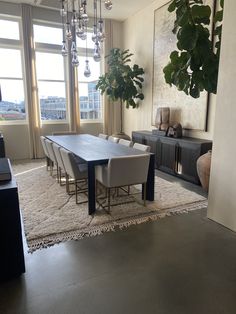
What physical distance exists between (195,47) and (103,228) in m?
2.70

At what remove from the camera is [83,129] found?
710 centimetres

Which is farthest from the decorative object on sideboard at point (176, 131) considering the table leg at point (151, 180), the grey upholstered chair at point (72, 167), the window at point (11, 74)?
the window at point (11, 74)

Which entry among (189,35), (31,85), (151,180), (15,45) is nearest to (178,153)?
(151,180)

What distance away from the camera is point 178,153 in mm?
4602

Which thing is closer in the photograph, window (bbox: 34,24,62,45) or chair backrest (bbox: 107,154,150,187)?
chair backrest (bbox: 107,154,150,187)

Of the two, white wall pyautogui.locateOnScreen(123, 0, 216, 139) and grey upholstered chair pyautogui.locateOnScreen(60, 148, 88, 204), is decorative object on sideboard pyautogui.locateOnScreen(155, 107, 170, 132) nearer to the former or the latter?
white wall pyautogui.locateOnScreen(123, 0, 216, 139)

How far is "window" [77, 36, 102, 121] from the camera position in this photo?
22.7 feet

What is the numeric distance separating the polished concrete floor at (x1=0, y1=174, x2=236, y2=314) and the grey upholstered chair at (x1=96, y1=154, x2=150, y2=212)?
651mm

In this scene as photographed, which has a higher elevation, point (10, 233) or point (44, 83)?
point (44, 83)

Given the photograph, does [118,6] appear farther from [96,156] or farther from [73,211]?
[73,211]

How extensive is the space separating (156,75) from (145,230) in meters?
4.28

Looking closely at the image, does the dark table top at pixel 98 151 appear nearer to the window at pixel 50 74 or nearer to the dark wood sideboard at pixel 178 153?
the dark wood sideboard at pixel 178 153

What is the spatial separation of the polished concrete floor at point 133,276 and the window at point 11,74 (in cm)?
487

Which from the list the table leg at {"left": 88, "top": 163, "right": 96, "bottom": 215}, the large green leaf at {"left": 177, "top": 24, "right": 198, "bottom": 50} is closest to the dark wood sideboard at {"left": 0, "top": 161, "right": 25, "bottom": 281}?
the table leg at {"left": 88, "top": 163, "right": 96, "bottom": 215}
